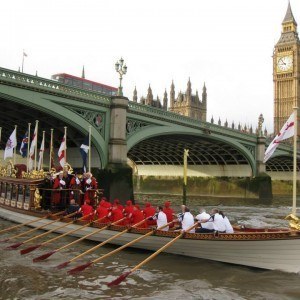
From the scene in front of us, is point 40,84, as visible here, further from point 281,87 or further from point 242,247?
point 281,87

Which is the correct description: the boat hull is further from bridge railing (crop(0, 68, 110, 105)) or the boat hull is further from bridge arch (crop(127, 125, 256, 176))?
bridge arch (crop(127, 125, 256, 176))

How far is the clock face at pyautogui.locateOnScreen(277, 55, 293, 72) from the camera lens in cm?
11588

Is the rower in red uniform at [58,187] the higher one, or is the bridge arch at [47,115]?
the bridge arch at [47,115]

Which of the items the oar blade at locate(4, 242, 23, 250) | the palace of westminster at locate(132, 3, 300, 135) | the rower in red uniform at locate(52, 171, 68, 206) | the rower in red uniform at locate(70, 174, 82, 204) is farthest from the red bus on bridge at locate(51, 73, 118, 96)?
the palace of westminster at locate(132, 3, 300, 135)

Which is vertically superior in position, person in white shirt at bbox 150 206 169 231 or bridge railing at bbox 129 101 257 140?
bridge railing at bbox 129 101 257 140

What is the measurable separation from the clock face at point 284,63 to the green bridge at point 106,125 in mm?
70708

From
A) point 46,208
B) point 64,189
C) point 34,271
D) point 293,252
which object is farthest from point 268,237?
point 46,208

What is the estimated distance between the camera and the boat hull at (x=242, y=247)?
1114 centimetres

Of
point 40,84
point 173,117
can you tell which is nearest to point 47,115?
point 40,84

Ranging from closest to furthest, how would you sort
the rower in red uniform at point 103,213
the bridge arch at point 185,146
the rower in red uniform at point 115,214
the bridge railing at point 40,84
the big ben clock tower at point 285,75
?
the rower in red uniform at point 115,214 < the rower in red uniform at point 103,213 < the bridge railing at point 40,84 < the bridge arch at point 185,146 < the big ben clock tower at point 285,75

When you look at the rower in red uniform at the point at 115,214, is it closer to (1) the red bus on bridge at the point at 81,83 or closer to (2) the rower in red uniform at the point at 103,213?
(2) the rower in red uniform at the point at 103,213

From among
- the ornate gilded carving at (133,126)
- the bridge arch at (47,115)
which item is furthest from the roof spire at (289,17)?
the bridge arch at (47,115)

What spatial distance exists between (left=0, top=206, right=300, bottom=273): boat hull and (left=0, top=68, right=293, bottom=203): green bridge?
14.8m

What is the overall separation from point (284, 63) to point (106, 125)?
97.8 metres
